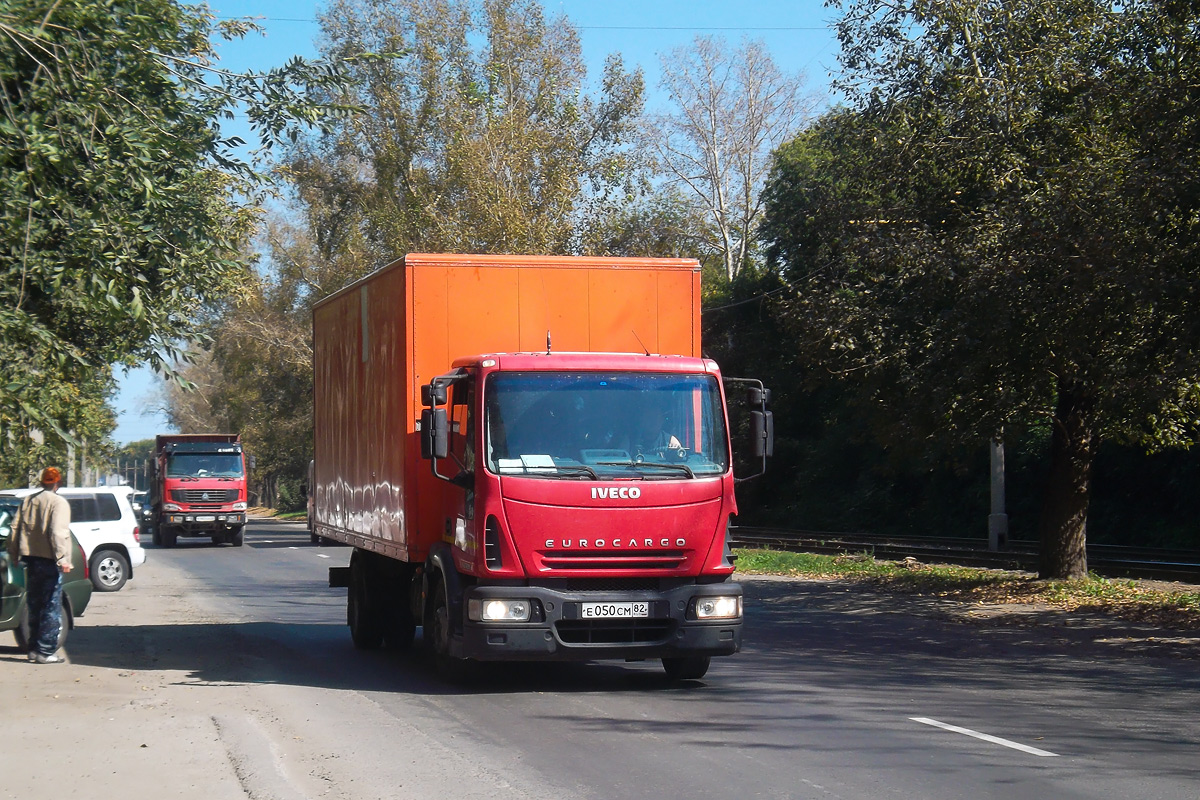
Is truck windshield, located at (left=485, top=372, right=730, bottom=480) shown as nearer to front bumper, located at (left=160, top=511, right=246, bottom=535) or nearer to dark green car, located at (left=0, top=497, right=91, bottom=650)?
dark green car, located at (left=0, top=497, right=91, bottom=650)

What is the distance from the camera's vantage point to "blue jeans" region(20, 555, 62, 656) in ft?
42.5

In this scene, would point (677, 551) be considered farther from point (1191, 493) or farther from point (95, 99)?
point (1191, 493)

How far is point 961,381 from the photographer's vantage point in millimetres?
17547

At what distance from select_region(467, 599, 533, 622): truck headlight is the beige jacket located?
5.30 m

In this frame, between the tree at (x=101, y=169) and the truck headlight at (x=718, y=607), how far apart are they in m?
4.63

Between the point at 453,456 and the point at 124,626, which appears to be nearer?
the point at 453,456

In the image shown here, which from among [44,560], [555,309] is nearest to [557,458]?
[555,309]

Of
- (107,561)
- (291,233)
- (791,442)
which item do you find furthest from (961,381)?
(291,233)

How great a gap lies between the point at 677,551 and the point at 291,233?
158ft

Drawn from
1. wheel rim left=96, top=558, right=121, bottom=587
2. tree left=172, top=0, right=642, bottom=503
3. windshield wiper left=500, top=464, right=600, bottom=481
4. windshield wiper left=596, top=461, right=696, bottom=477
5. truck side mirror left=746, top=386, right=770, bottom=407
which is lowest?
wheel rim left=96, top=558, right=121, bottom=587

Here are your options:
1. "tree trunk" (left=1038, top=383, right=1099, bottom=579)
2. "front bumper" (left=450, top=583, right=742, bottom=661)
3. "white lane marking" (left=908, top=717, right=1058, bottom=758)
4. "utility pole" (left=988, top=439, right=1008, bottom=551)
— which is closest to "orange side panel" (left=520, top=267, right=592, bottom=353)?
"front bumper" (left=450, top=583, right=742, bottom=661)

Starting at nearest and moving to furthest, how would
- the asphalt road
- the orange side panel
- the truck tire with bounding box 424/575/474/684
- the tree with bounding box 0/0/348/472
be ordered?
1. the asphalt road
2. the tree with bounding box 0/0/348/472
3. the truck tire with bounding box 424/575/474/684
4. the orange side panel

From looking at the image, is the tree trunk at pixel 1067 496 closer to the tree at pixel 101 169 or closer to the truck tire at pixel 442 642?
the truck tire at pixel 442 642

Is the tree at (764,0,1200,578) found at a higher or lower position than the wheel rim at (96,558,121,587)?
higher
